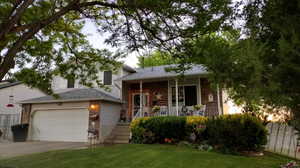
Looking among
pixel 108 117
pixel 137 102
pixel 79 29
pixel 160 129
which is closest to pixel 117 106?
pixel 108 117

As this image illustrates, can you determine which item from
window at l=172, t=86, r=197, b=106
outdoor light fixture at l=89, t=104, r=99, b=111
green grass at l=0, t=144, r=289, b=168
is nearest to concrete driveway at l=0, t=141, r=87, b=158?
green grass at l=0, t=144, r=289, b=168

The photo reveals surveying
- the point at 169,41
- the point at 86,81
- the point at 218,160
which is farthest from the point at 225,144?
the point at 86,81

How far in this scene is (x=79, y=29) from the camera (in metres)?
7.37

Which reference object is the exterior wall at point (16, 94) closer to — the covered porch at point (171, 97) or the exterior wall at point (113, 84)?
the exterior wall at point (113, 84)

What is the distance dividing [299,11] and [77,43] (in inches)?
255

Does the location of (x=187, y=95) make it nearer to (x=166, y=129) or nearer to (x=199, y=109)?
(x=199, y=109)

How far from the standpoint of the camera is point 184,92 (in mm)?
13734

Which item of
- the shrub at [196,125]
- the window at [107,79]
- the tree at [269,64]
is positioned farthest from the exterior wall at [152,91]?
the tree at [269,64]

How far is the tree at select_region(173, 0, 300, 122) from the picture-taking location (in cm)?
208

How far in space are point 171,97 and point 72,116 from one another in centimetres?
679

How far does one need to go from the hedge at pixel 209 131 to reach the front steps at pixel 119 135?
1067mm

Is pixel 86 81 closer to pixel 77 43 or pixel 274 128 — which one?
pixel 77 43

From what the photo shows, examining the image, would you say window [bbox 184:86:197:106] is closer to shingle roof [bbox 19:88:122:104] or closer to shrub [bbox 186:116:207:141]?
shrub [bbox 186:116:207:141]

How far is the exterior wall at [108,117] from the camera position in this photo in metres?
12.2
